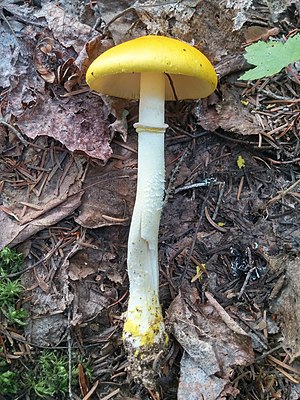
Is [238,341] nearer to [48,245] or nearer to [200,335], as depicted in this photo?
[200,335]

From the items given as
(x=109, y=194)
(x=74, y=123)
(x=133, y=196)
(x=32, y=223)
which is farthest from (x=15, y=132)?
(x=133, y=196)

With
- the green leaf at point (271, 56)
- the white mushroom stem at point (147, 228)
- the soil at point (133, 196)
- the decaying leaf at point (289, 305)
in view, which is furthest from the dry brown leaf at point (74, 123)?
the decaying leaf at point (289, 305)

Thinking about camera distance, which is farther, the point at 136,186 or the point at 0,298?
the point at 136,186

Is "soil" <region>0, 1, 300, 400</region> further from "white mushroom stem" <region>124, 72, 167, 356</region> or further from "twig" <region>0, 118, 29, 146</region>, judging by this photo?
"white mushroom stem" <region>124, 72, 167, 356</region>

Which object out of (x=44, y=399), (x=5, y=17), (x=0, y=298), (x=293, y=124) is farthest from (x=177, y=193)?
(x=5, y=17)

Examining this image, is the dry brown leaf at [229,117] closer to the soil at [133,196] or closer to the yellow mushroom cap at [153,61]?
the soil at [133,196]

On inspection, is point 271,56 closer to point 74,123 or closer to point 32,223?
point 74,123

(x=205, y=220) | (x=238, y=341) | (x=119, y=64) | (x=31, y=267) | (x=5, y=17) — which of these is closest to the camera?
(x=119, y=64)
